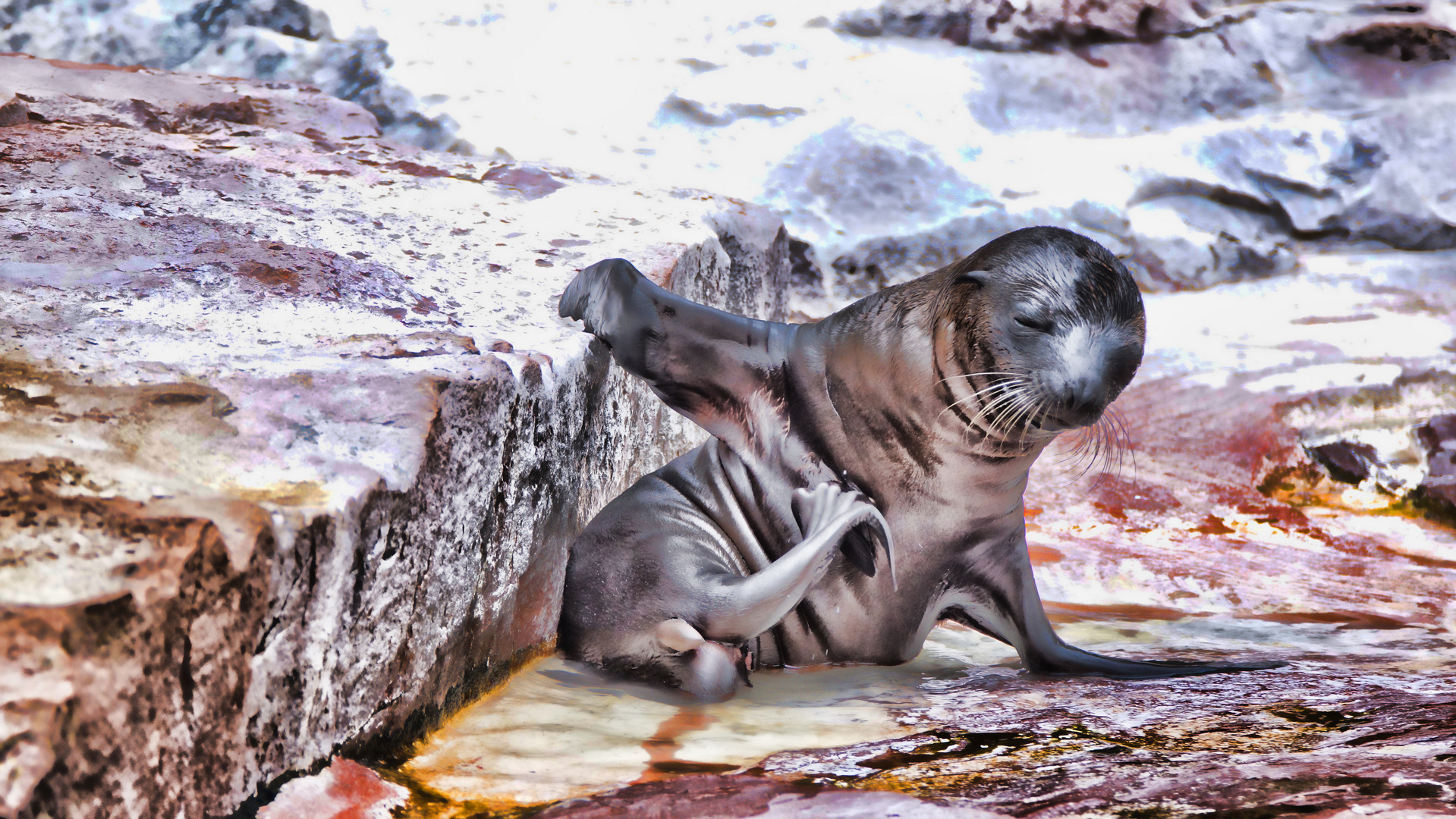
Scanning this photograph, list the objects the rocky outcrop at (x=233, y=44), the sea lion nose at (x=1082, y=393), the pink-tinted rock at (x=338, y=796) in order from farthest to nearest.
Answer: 1. the rocky outcrop at (x=233, y=44)
2. the sea lion nose at (x=1082, y=393)
3. the pink-tinted rock at (x=338, y=796)

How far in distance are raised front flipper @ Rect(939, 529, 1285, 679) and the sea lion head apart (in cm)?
35

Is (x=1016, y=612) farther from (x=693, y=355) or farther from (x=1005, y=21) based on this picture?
(x=1005, y=21)

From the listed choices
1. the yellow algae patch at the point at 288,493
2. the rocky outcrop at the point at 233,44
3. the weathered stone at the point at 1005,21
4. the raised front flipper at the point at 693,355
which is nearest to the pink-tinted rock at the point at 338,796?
the yellow algae patch at the point at 288,493

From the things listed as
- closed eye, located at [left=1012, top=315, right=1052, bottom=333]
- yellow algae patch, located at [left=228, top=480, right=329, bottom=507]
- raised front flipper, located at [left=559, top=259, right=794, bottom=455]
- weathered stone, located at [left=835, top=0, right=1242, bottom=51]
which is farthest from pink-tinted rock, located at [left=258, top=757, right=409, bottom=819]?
weathered stone, located at [left=835, top=0, right=1242, bottom=51]

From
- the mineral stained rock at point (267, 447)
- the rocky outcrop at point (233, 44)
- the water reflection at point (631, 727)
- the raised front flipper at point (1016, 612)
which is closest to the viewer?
the mineral stained rock at point (267, 447)

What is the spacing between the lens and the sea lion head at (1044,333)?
2.12 m

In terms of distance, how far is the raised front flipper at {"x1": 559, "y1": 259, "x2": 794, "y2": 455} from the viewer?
2.40m

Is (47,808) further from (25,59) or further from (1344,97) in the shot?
(1344,97)

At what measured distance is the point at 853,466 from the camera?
2373 millimetres

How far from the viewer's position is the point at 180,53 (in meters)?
7.12

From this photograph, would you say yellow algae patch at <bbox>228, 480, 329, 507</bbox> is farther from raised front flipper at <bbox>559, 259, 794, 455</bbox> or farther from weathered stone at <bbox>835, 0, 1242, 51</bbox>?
weathered stone at <bbox>835, 0, 1242, 51</bbox>

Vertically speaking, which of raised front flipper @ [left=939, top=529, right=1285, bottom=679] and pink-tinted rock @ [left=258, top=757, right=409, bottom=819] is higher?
raised front flipper @ [left=939, top=529, right=1285, bottom=679]

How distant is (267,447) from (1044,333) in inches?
54.3

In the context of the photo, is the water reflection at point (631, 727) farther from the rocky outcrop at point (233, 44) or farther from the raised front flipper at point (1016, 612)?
the rocky outcrop at point (233, 44)
